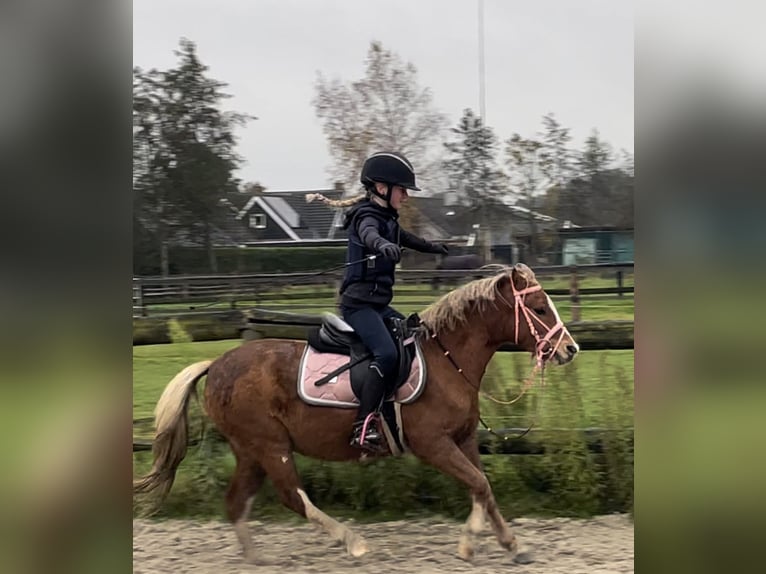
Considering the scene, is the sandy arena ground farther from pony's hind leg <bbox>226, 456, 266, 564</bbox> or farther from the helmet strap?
the helmet strap

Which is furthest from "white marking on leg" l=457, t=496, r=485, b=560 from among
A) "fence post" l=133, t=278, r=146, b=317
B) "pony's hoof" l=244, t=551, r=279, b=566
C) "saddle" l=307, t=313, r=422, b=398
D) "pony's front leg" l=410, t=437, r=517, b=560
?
"fence post" l=133, t=278, r=146, b=317

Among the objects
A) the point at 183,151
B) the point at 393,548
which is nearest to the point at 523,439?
the point at 393,548

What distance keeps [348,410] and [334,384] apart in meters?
0.18

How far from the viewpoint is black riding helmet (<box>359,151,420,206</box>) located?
376 centimetres

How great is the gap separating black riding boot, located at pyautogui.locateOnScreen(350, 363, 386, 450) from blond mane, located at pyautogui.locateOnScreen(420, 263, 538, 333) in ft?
1.69

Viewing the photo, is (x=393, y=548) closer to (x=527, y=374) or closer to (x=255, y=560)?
(x=255, y=560)

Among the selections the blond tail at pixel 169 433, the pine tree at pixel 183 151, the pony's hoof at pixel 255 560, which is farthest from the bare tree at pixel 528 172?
the pony's hoof at pixel 255 560
